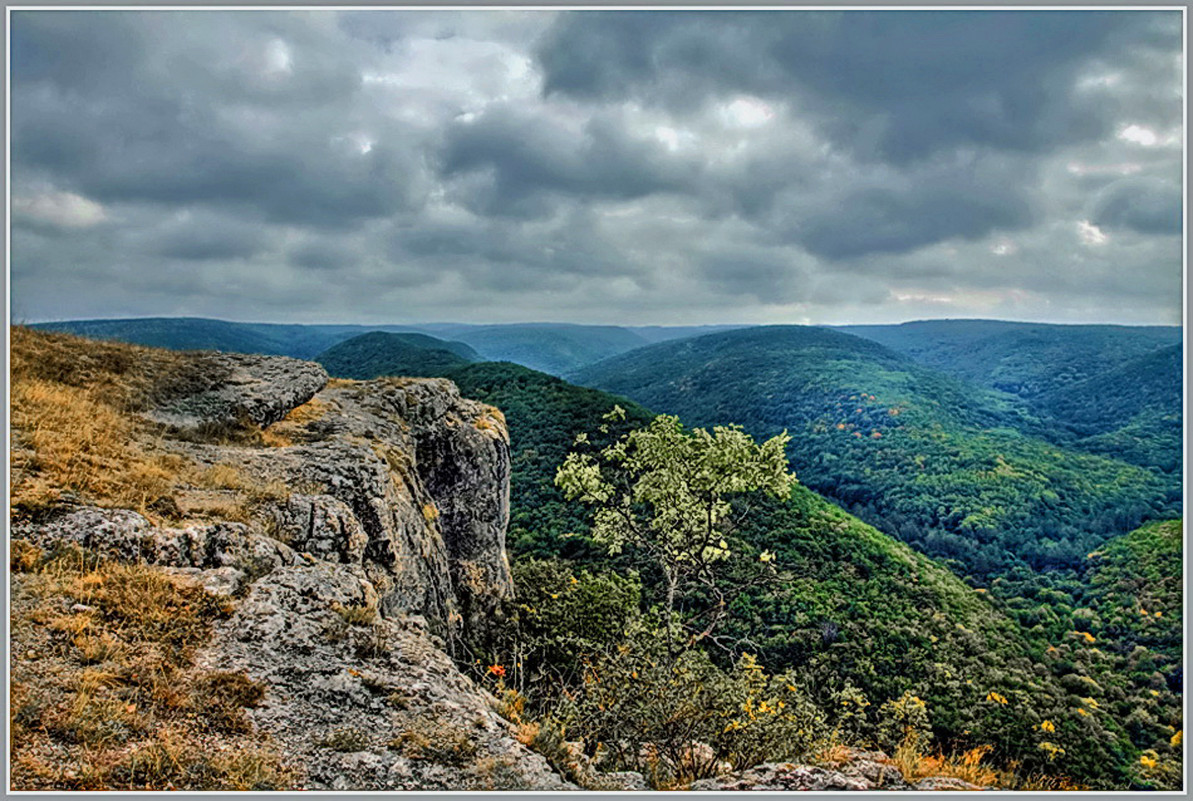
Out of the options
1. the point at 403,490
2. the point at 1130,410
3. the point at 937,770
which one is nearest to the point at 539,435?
the point at 403,490

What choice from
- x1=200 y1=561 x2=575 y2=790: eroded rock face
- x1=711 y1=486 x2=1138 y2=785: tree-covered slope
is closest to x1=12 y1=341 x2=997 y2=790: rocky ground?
x1=200 y1=561 x2=575 y2=790: eroded rock face

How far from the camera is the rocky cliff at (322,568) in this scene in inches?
201

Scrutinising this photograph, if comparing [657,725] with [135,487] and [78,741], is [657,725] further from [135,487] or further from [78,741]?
[135,487]

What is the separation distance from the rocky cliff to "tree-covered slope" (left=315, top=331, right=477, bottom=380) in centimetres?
8384

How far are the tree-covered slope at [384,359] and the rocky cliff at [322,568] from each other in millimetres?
83842

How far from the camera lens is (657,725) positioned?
25.4ft

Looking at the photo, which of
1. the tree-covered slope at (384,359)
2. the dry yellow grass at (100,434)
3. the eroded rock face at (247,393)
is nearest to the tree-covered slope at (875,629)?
the eroded rock face at (247,393)

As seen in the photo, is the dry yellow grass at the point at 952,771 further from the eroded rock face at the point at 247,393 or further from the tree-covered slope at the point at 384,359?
the tree-covered slope at the point at 384,359

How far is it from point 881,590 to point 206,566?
1743 inches

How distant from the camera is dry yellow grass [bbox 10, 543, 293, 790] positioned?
418 centimetres

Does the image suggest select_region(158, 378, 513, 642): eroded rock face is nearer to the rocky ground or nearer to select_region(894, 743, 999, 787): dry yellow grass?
the rocky ground

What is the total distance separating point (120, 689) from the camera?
4746mm

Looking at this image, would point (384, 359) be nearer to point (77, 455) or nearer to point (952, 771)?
point (77, 455)

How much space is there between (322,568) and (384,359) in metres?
127
